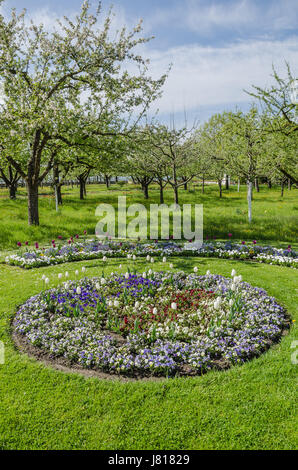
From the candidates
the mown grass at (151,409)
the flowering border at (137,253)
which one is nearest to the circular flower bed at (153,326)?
the mown grass at (151,409)

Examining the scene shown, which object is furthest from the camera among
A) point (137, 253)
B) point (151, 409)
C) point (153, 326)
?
point (137, 253)

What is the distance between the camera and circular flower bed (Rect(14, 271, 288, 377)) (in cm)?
498

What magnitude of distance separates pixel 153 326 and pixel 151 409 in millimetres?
1594

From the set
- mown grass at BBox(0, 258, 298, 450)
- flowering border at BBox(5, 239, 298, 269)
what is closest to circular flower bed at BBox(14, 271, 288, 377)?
mown grass at BBox(0, 258, 298, 450)

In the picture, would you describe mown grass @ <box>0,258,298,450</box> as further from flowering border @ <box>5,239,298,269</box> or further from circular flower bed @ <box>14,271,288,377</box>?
flowering border @ <box>5,239,298,269</box>

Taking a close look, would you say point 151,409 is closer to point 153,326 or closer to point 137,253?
point 153,326

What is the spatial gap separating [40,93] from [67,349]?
41.9ft

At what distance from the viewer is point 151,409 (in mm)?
4043

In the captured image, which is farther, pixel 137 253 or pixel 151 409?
pixel 137 253

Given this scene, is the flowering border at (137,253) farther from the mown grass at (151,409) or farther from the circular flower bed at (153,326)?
the mown grass at (151,409)

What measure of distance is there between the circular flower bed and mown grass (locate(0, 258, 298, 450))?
355mm

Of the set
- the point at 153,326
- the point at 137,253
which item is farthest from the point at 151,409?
the point at 137,253

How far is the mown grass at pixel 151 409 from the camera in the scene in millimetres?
3617
